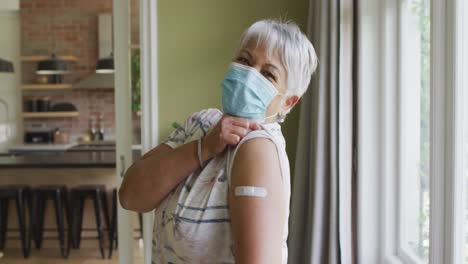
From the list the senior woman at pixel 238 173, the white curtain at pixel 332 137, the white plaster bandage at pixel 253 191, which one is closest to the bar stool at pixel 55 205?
the white curtain at pixel 332 137

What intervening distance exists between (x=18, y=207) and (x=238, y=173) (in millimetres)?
4574

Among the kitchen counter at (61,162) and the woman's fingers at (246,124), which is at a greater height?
the woman's fingers at (246,124)

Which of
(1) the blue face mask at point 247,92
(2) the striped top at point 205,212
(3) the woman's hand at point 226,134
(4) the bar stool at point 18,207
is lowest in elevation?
(4) the bar stool at point 18,207

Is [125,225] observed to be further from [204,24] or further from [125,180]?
[125,180]

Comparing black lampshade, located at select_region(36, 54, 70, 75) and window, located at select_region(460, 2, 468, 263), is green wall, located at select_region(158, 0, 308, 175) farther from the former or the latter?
black lampshade, located at select_region(36, 54, 70, 75)

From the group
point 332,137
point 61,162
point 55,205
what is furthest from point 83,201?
point 332,137

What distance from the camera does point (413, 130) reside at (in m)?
2.32

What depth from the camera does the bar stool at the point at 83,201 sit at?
196 inches

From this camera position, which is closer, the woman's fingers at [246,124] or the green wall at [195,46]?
the woman's fingers at [246,124]

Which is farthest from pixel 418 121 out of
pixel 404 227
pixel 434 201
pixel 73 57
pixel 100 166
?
pixel 73 57

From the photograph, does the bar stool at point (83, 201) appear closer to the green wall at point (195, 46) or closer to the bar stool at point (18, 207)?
the bar stool at point (18, 207)

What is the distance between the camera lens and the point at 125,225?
3.24 metres

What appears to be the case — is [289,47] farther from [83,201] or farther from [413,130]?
[83,201]

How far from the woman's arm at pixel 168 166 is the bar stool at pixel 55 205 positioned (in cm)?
420
